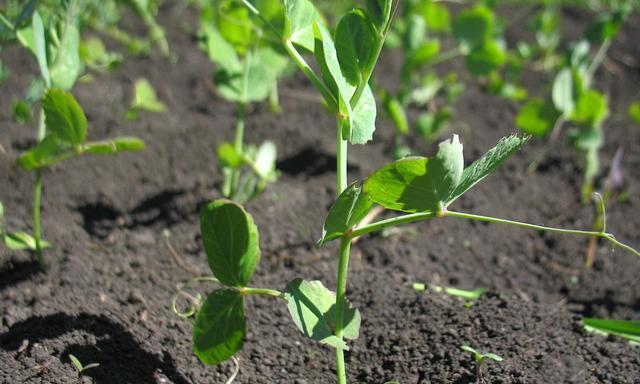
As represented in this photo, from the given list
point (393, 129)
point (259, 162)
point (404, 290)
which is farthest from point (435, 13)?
point (404, 290)

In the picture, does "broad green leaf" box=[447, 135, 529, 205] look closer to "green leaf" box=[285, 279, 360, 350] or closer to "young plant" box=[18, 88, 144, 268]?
"green leaf" box=[285, 279, 360, 350]

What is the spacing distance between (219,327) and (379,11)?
546 millimetres

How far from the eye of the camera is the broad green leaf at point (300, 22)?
122 cm

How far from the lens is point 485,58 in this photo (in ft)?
8.77

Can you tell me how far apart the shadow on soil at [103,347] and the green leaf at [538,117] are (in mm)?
1405

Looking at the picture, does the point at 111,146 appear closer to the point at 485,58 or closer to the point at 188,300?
the point at 188,300

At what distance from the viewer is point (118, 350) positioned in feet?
4.47

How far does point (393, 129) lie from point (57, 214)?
1.24m

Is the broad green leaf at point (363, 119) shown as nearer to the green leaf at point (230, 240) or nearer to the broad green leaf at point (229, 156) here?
the green leaf at point (230, 240)

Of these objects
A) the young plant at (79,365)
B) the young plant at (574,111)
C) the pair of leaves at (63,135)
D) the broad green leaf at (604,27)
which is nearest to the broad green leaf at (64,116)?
the pair of leaves at (63,135)

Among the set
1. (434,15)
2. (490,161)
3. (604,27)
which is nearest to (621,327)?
(490,161)

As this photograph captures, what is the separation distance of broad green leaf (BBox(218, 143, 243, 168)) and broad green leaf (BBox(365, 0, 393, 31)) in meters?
0.88

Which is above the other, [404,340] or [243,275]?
[243,275]

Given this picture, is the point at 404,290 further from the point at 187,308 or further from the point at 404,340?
the point at 187,308
